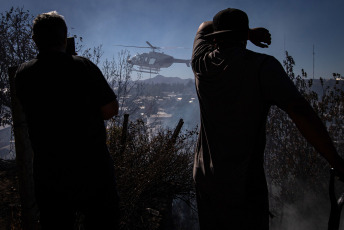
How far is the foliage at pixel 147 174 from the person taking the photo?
3.21 metres

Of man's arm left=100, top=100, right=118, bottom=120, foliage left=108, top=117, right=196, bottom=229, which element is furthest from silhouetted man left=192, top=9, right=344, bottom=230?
foliage left=108, top=117, right=196, bottom=229

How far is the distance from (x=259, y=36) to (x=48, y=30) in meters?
1.28

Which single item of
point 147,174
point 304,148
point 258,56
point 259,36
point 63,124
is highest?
point 259,36

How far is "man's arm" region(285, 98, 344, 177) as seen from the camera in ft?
3.13

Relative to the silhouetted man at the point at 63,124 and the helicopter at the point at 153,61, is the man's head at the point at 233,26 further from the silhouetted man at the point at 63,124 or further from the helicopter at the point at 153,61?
the helicopter at the point at 153,61

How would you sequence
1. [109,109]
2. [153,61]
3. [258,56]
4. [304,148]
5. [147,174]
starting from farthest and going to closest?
[153,61]
[304,148]
[147,174]
[109,109]
[258,56]

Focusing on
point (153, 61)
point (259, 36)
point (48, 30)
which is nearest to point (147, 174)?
point (48, 30)

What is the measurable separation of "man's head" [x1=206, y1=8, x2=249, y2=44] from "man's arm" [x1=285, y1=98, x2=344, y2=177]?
0.47m

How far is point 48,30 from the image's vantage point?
138cm

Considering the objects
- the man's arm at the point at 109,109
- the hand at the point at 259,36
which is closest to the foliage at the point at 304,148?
the hand at the point at 259,36

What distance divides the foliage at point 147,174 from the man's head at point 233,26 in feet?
7.79

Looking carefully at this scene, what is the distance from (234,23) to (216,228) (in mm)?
1186

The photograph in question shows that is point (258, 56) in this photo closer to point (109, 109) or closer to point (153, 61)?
point (109, 109)

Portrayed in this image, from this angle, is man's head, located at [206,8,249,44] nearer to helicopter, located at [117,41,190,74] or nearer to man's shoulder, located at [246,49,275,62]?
man's shoulder, located at [246,49,275,62]
